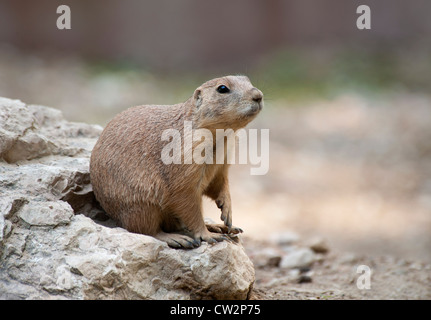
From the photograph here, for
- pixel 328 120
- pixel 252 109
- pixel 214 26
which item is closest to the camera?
pixel 252 109

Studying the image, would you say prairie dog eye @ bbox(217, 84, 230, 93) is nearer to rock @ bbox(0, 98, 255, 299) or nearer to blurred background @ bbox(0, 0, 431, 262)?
rock @ bbox(0, 98, 255, 299)

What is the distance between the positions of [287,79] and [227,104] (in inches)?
445

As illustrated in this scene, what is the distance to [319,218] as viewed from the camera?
9266mm

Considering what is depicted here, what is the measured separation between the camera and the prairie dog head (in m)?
4.36

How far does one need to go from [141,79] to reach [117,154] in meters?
10.8

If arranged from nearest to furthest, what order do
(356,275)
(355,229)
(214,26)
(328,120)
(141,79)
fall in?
(356,275), (355,229), (328,120), (141,79), (214,26)

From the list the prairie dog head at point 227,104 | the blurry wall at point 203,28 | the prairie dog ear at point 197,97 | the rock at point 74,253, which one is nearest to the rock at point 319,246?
the rock at point 74,253

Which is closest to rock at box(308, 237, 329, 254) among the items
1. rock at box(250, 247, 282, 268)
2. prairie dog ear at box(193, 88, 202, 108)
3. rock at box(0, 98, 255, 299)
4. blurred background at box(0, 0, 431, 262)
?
rock at box(250, 247, 282, 268)

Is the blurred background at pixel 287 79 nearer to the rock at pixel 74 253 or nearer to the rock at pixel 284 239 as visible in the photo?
the rock at pixel 284 239

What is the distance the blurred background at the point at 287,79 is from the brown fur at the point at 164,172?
4395 millimetres

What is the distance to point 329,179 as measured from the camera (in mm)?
10750

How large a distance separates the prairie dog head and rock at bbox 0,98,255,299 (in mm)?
971
